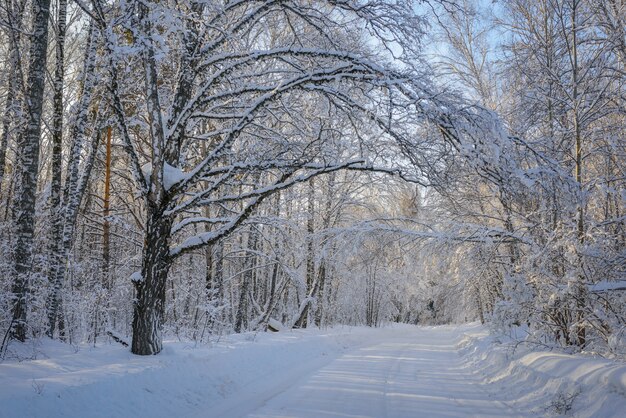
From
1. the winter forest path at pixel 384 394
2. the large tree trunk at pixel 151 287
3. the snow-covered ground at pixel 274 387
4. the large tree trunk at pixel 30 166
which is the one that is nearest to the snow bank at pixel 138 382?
the snow-covered ground at pixel 274 387

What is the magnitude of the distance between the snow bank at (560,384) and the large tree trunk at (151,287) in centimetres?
609

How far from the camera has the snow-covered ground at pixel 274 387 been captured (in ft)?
16.3

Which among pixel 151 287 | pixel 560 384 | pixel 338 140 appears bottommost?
pixel 560 384

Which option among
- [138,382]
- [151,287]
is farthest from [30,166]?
[138,382]

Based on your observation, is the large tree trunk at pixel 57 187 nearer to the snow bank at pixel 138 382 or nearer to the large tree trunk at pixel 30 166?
the large tree trunk at pixel 30 166

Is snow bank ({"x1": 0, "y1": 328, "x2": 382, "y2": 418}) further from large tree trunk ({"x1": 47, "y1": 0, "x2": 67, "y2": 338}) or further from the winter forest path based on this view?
large tree trunk ({"x1": 47, "y1": 0, "x2": 67, "y2": 338})

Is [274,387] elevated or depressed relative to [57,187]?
depressed

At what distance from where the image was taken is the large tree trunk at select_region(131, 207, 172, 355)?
7.04 m

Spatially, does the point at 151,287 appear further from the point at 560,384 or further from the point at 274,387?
the point at 560,384

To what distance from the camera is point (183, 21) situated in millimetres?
6816

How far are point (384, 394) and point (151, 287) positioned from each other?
4.39 meters

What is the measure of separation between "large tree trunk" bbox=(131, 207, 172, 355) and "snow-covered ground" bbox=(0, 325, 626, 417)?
276 millimetres

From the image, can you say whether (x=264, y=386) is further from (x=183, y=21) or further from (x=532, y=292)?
(x=183, y=21)

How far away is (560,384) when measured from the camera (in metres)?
6.52
